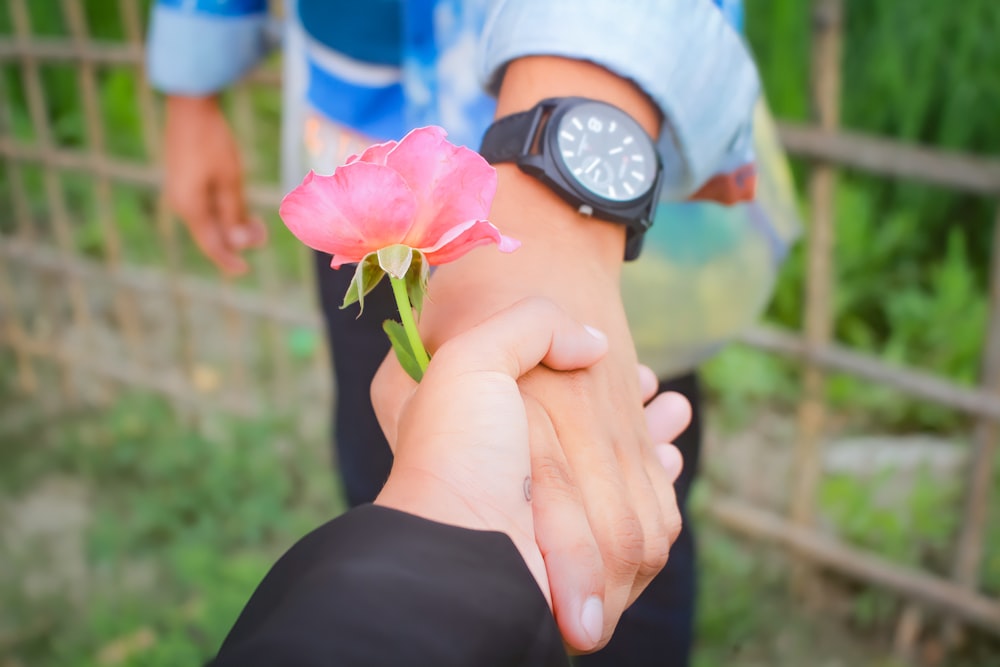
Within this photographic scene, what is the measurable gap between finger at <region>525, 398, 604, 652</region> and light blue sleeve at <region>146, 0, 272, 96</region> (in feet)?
2.79

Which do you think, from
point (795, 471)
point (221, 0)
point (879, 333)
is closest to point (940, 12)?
point (879, 333)

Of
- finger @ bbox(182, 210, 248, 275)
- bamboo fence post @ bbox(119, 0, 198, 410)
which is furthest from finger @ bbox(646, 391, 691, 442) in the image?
bamboo fence post @ bbox(119, 0, 198, 410)

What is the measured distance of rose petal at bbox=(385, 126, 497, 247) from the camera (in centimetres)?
40

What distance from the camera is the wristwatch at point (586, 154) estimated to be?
1.76 feet

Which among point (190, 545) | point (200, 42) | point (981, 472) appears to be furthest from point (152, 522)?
point (981, 472)

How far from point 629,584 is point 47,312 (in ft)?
8.04

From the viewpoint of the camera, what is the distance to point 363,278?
16.7 inches

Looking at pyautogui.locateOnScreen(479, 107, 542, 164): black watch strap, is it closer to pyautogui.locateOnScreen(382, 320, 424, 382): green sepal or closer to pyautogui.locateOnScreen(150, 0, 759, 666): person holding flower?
pyautogui.locateOnScreen(150, 0, 759, 666): person holding flower

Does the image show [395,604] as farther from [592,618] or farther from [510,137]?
[510,137]

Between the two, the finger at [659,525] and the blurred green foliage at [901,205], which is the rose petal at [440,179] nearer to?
the finger at [659,525]

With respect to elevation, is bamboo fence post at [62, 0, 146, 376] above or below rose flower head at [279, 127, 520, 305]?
below

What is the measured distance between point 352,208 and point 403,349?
100 mm

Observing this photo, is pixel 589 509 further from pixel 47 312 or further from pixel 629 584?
pixel 47 312

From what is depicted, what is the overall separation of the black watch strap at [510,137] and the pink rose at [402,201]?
0.46 feet
